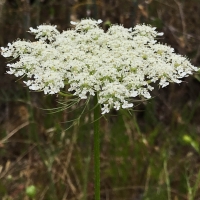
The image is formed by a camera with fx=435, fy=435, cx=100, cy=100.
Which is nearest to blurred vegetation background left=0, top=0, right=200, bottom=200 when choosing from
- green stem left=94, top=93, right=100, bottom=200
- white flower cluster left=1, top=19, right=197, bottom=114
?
white flower cluster left=1, top=19, right=197, bottom=114

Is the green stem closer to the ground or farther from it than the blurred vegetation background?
closer to the ground

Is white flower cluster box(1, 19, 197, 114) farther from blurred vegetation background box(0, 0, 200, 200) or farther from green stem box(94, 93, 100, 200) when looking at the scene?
blurred vegetation background box(0, 0, 200, 200)

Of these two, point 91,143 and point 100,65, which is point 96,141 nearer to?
point 100,65

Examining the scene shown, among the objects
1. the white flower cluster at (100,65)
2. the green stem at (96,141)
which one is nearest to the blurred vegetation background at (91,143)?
the white flower cluster at (100,65)

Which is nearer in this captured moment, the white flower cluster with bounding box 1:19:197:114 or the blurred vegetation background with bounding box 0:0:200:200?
the white flower cluster with bounding box 1:19:197:114

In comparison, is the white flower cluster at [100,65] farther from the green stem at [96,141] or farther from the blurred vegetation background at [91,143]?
the blurred vegetation background at [91,143]

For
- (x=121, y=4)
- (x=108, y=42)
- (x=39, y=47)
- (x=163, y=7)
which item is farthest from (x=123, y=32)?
(x=163, y=7)

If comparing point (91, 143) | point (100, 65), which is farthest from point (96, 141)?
point (91, 143)

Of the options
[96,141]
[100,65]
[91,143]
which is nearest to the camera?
[96,141]
